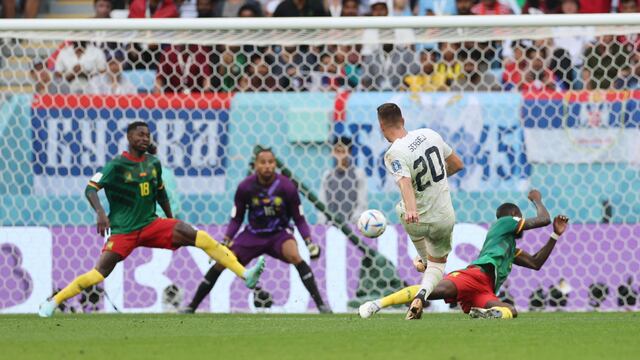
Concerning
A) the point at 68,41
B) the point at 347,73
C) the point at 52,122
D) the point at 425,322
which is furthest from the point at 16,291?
the point at 425,322

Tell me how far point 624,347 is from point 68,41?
26.9 feet

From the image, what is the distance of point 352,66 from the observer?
1353 centimetres

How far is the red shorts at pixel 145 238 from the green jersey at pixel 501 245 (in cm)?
276

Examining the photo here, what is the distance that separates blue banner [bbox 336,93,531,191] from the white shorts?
3220 millimetres

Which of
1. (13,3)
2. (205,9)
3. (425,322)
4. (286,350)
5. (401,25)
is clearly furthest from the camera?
(13,3)

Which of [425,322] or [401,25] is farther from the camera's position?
[401,25]

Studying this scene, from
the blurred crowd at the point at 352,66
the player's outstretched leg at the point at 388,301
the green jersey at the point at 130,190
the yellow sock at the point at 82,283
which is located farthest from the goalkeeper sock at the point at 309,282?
the player's outstretched leg at the point at 388,301

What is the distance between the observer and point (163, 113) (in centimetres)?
1301

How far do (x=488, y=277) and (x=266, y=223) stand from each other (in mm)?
2953

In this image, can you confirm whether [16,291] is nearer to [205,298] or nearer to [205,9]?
[205,298]

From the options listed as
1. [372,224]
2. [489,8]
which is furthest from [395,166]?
[489,8]

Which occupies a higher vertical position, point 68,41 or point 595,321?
point 68,41

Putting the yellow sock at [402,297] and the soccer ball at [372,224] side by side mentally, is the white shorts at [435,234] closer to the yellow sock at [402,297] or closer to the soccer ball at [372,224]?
the soccer ball at [372,224]

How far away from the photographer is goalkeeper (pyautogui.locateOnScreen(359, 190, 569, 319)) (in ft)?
31.7
